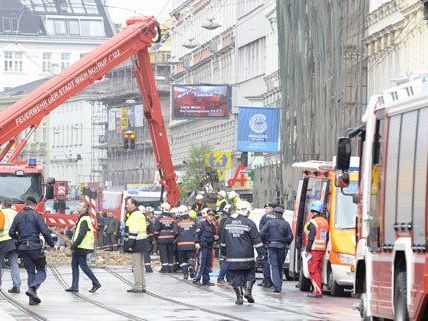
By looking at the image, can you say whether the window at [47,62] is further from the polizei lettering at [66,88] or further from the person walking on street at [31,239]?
the person walking on street at [31,239]

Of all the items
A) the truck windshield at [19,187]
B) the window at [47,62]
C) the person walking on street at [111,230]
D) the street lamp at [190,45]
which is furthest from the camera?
the window at [47,62]

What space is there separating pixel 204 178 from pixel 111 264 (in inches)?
804

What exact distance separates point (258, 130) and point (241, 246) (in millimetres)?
40540

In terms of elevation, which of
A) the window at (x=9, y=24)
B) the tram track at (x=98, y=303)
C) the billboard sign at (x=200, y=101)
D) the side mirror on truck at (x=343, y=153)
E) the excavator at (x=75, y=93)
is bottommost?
the tram track at (x=98, y=303)

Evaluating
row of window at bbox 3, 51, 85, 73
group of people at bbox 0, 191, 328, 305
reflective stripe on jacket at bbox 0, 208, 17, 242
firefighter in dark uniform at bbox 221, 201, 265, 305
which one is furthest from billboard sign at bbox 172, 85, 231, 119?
row of window at bbox 3, 51, 85, 73

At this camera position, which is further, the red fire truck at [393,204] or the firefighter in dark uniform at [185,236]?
the firefighter in dark uniform at [185,236]

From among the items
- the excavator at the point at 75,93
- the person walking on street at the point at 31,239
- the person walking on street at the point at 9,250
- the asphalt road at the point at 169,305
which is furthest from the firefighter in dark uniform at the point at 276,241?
the excavator at the point at 75,93

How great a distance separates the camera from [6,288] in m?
35.1

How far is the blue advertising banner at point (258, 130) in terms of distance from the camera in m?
68.8

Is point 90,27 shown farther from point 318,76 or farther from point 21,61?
point 318,76

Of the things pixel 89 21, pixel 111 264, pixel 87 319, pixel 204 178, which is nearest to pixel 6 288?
pixel 87 319

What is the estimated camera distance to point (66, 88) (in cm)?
4459

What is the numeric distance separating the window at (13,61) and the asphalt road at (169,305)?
155m

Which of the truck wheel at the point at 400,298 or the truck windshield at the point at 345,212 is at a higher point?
the truck windshield at the point at 345,212
